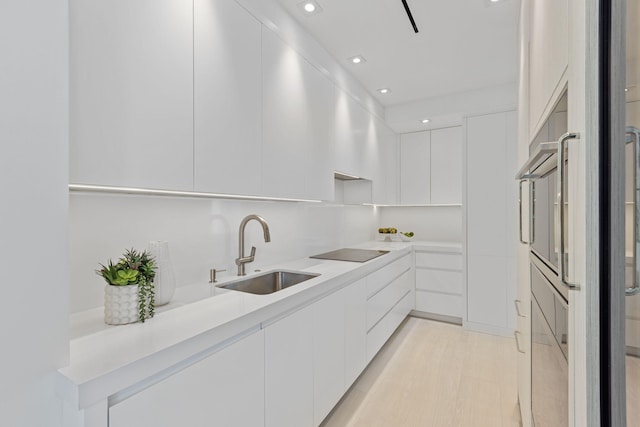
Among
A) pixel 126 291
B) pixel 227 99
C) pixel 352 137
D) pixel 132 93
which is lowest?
pixel 126 291

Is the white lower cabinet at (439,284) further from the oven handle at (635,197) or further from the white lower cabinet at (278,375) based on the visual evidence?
the oven handle at (635,197)

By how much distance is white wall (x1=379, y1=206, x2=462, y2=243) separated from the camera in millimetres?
4078

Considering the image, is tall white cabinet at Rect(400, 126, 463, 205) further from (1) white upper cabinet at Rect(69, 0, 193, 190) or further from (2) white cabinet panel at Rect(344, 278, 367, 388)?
(1) white upper cabinet at Rect(69, 0, 193, 190)

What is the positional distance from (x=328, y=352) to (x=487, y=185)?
2521 mm

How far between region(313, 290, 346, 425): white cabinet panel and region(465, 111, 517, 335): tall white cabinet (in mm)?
2028

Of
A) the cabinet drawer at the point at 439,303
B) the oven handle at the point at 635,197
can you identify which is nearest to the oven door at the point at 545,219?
the oven handle at the point at 635,197

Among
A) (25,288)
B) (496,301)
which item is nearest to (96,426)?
(25,288)

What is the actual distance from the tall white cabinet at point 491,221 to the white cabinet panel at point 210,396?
2.82m

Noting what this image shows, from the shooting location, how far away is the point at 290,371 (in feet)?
4.82

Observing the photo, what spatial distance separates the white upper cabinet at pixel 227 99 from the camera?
1418 millimetres

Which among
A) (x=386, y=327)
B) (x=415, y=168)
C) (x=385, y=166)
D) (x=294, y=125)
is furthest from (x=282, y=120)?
(x=415, y=168)

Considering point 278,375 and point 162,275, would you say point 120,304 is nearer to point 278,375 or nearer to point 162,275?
point 162,275

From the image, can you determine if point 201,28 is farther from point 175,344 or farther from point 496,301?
point 496,301

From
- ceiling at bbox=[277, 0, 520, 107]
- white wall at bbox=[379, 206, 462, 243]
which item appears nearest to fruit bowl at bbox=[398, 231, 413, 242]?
white wall at bbox=[379, 206, 462, 243]
